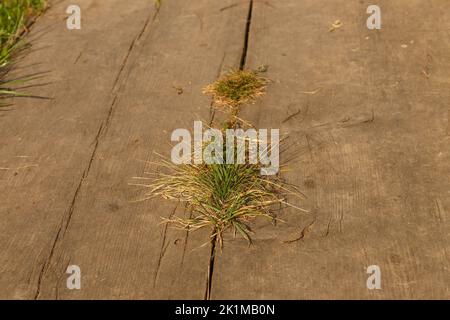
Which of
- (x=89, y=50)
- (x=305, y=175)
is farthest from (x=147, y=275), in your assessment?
(x=89, y=50)

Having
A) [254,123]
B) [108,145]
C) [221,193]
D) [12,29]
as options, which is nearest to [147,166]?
[108,145]

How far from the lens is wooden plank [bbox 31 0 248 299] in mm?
2559

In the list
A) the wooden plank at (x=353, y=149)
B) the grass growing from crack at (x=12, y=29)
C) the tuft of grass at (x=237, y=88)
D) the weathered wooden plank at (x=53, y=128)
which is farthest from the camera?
the grass growing from crack at (x=12, y=29)

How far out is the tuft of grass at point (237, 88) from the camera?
3.49 meters

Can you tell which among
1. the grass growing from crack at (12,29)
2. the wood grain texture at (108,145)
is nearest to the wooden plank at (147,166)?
the wood grain texture at (108,145)

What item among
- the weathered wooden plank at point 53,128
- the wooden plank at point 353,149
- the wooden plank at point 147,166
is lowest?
the weathered wooden plank at point 53,128

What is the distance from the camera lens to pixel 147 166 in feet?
10.2

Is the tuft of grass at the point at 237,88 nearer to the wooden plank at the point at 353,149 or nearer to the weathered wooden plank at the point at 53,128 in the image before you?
the wooden plank at the point at 353,149

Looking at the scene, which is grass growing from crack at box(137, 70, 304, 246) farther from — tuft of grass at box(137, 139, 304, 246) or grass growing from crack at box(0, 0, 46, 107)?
grass growing from crack at box(0, 0, 46, 107)

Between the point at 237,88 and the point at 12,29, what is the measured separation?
5.19 feet

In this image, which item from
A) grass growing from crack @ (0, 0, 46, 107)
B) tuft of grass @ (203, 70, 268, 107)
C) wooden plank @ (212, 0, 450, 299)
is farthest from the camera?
grass growing from crack @ (0, 0, 46, 107)

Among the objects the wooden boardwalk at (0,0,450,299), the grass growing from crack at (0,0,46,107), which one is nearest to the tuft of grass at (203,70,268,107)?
the wooden boardwalk at (0,0,450,299)

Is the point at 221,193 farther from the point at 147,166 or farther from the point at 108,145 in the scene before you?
the point at 108,145

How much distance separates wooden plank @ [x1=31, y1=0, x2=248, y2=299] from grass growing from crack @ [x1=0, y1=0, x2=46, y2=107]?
1.96 feet
